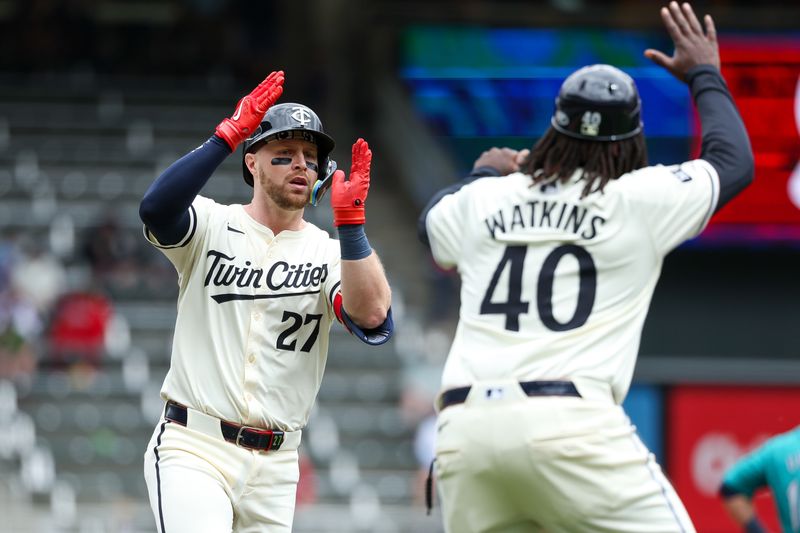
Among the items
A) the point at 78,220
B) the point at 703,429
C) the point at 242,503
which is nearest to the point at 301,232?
the point at 242,503

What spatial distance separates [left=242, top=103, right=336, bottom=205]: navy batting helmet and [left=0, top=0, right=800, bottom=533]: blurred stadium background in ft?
26.9

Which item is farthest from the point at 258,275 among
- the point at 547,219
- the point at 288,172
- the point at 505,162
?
the point at 547,219

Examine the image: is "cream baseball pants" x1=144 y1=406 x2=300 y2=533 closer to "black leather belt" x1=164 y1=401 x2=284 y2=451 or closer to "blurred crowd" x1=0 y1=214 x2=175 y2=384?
"black leather belt" x1=164 y1=401 x2=284 y2=451

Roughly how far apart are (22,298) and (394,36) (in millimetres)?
6927

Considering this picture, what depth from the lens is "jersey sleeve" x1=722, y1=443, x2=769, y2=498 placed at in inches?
299

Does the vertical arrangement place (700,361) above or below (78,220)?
below

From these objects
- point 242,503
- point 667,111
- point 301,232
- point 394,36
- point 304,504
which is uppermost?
Result: point 394,36

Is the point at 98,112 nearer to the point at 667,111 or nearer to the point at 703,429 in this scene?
the point at 667,111

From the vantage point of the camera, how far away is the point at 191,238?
6.00 meters

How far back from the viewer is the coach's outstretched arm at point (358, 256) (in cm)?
553

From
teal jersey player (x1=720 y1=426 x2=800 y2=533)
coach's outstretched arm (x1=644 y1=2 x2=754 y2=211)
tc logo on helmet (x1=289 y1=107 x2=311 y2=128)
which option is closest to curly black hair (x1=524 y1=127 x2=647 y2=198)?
coach's outstretched arm (x1=644 y1=2 x2=754 y2=211)

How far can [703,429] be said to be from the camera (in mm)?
16047

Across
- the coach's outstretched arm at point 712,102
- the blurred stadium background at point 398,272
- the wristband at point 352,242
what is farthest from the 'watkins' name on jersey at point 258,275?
the blurred stadium background at point 398,272

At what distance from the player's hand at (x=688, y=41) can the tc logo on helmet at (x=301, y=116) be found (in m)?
1.41
